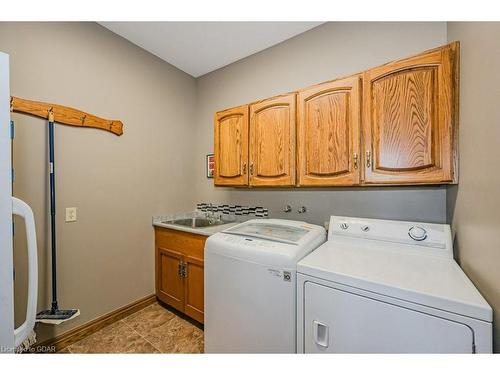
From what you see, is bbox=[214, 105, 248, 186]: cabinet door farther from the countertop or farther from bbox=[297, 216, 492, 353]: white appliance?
bbox=[297, 216, 492, 353]: white appliance

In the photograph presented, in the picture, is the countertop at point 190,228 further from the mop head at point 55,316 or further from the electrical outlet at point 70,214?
the mop head at point 55,316

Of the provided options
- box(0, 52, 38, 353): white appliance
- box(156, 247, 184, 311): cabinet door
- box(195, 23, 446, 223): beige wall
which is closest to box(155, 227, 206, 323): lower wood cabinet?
box(156, 247, 184, 311): cabinet door

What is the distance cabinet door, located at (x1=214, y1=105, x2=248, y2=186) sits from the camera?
74.9 inches

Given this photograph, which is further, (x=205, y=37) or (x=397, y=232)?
(x=205, y=37)

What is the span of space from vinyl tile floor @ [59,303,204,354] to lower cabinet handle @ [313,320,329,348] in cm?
105

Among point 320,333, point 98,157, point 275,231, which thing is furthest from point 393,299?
point 98,157

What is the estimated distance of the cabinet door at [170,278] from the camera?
6.63 feet

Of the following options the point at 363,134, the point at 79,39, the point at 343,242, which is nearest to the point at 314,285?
the point at 343,242

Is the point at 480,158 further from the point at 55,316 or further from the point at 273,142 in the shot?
the point at 55,316

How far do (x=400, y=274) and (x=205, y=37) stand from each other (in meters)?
2.34

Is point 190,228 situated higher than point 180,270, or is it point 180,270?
point 190,228

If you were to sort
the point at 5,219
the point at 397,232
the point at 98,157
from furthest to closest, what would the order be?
the point at 98,157, the point at 397,232, the point at 5,219

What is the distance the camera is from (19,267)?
4.73ft

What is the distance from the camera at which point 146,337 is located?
178cm
